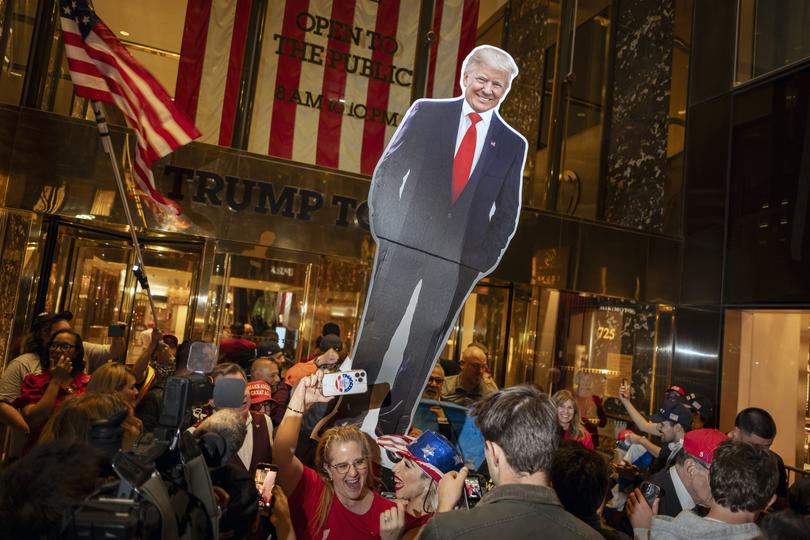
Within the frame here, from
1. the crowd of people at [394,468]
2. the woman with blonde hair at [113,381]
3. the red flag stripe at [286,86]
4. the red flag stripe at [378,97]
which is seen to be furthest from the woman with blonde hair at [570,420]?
the red flag stripe at [286,86]

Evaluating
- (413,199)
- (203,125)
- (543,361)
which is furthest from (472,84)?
(543,361)

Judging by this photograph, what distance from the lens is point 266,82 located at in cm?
748

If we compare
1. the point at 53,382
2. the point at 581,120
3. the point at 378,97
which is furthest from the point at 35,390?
the point at 581,120

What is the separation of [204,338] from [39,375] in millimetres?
2953

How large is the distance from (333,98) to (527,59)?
Result: 11.3 feet

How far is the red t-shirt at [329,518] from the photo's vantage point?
9.71 ft

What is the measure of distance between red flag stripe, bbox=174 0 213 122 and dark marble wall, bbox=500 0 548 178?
13.8 ft

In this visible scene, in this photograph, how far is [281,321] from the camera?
800 cm

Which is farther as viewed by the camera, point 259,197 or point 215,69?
point 215,69

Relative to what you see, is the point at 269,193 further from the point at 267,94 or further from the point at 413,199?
the point at 413,199

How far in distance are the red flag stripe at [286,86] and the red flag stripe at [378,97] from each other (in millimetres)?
835

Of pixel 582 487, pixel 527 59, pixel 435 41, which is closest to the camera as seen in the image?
pixel 582 487

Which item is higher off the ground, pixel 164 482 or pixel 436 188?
pixel 436 188

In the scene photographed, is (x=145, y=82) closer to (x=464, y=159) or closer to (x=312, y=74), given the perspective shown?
(x=312, y=74)
